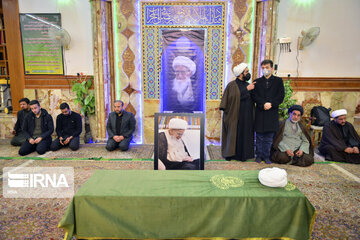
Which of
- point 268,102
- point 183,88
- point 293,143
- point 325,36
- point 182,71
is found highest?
point 325,36

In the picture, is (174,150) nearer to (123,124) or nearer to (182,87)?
(123,124)

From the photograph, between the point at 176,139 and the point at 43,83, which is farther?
the point at 43,83

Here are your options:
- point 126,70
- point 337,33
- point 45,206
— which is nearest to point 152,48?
point 126,70

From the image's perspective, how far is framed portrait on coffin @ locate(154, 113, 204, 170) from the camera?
8.56 ft

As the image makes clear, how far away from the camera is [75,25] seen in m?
4.77

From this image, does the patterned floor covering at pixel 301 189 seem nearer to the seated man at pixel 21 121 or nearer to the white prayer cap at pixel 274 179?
the white prayer cap at pixel 274 179

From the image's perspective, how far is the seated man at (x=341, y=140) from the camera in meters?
3.78

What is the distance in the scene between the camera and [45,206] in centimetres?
243

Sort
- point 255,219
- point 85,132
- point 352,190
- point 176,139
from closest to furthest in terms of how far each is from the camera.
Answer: point 255,219, point 176,139, point 352,190, point 85,132

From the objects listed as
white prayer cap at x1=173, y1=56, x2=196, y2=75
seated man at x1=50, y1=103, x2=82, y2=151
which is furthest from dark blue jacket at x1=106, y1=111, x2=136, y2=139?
white prayer cap at x1=173, y1=56, x2=196, y2=75

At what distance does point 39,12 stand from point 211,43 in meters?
3.65

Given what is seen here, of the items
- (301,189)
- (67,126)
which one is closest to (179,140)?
(301,189)

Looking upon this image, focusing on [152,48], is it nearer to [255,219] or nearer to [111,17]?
[111,17]

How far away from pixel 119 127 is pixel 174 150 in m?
2.25
